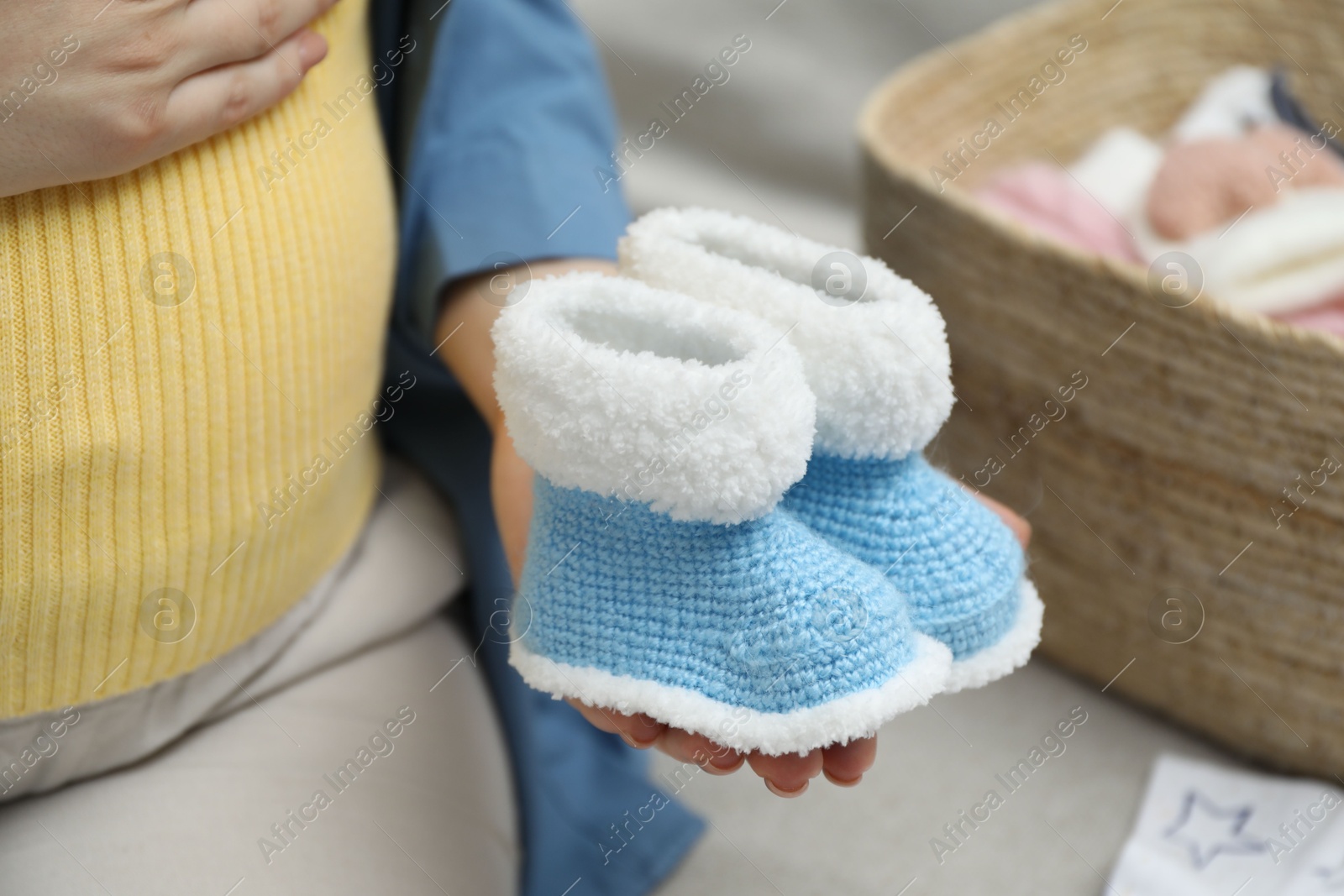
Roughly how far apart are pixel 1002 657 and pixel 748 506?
5.5 inches

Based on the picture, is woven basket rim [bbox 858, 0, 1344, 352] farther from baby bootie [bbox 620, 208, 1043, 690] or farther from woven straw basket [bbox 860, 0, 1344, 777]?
baby bootie [bbox 620, 208, 1043, 690]

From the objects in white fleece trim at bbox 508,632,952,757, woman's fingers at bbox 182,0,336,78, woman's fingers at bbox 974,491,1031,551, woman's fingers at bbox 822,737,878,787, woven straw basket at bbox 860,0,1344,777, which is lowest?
woven straw basket at bbox 860,0,1344,777

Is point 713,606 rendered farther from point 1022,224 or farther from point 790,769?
point 1022,224

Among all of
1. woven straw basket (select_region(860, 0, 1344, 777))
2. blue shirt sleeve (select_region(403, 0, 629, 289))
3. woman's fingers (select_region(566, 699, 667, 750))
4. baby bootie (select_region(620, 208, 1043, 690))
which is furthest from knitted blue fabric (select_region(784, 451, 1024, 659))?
woven straw basket (select_region(860, 0, 1344, 777))

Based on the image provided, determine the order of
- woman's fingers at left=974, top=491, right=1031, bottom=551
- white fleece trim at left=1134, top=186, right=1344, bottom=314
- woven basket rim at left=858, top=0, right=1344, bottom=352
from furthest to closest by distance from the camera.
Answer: white fleece trim at left=1134, top=186, right=1344, bottom=314 < woven basket rim at left=858, top=0, right=1344, bottom=352 < woman's fingers at left=974, top=491, right=1031, bottom=551

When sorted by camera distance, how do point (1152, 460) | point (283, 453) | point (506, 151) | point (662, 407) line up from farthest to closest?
1. point (1152, 460)
2. point (506, 151)
3. point (283, 453)
4. point (662, 407)

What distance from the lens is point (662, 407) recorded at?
0.38 metres

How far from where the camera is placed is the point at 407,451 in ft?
2.31

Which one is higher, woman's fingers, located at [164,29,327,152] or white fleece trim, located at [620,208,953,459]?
woman's fingers, located at [164,29,327,152]

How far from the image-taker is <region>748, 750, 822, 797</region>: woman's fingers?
0.41 meters

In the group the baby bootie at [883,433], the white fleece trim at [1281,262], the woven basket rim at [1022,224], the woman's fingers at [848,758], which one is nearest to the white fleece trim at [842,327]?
→ the baby bootie at [883,433]

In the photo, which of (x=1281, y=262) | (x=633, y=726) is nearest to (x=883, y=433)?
(x=633, y=726)

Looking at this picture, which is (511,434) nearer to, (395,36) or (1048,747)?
(395,36)

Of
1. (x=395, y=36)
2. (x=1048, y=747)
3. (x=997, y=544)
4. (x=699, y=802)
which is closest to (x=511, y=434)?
(x=997, y=544)
